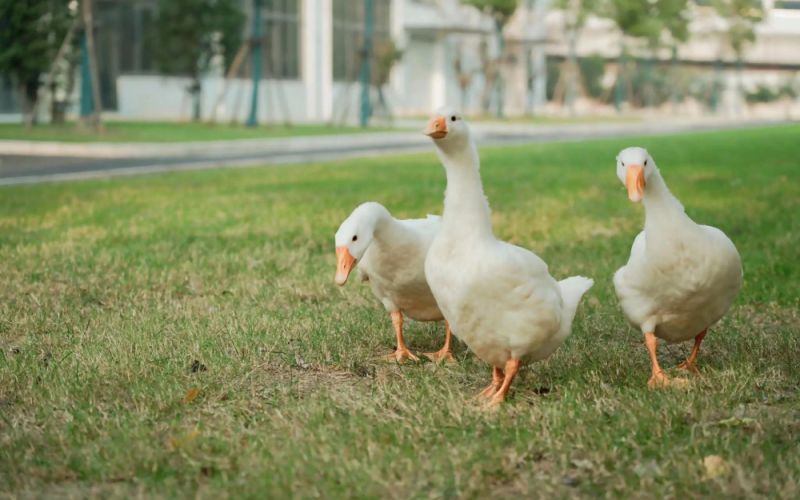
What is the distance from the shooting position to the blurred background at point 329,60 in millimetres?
34781

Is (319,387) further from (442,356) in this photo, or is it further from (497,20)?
(497,20)

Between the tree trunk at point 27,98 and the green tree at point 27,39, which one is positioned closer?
the green tree at point 27,39

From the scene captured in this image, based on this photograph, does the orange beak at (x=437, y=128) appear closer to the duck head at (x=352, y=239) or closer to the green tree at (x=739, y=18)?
the duck head at (x=352, y=239)

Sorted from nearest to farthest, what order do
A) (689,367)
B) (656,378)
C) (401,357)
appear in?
(656,378) → (689,367) → (401,357)

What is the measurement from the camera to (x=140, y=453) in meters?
3.86

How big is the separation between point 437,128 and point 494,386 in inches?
42.1

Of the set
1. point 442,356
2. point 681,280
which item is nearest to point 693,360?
point 681,280

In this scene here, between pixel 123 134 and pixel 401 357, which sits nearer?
pixel 401 357

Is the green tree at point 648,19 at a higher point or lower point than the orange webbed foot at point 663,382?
higher

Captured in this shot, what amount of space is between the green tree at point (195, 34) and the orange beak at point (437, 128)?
128 feet

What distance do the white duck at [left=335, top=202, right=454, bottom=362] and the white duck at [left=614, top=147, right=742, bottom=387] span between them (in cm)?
91

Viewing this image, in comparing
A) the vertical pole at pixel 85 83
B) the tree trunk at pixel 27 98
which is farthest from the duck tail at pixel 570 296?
the tree trunk at pixel 27 98

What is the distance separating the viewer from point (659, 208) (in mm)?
4746

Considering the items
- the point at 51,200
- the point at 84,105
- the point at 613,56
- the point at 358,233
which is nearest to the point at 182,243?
the point at 51,200
